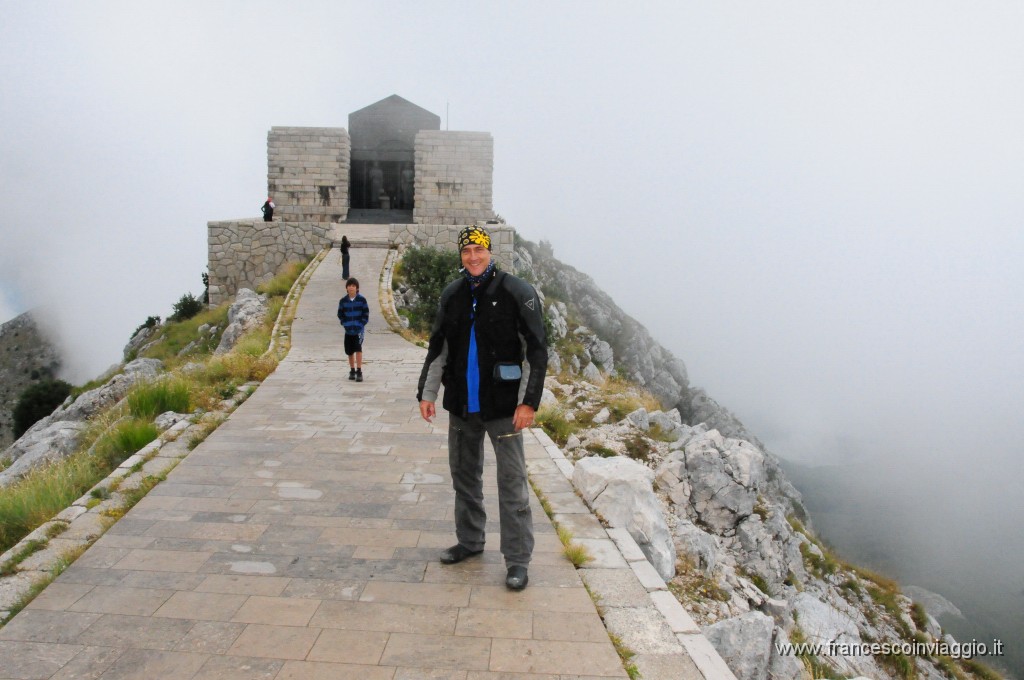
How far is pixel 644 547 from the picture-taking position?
480 cm

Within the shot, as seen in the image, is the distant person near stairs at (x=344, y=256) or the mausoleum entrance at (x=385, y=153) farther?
the mausoleum entrance at (x=385, y=153)

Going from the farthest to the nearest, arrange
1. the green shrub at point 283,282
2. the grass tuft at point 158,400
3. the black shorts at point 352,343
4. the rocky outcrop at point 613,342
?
the rocky outcrop at point 613,342
the green shrub at point 283,282
the black shorts at point 352,343
the grass tuft at point 158,400

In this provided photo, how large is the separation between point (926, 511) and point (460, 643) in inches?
3208

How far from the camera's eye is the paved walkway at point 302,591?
3055 mm

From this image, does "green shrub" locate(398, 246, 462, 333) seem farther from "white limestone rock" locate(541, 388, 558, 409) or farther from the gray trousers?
the gray trousers

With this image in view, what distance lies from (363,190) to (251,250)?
558 cm

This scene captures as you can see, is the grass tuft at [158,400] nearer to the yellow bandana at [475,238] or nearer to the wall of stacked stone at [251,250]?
the yellow bandana at [475,238]

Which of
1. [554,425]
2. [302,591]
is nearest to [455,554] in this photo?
[302,591]

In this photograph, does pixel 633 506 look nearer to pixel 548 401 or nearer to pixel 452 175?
pixel 548 401

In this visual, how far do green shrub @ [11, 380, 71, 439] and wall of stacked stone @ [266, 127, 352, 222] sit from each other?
14647mm

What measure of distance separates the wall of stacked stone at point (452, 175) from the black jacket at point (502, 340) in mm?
18241

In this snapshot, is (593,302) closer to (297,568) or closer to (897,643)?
(897,643)

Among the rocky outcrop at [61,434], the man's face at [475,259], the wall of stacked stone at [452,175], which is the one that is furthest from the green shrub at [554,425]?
the wall of stacked stone at [452,175]

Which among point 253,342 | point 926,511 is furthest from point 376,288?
point 926,511
